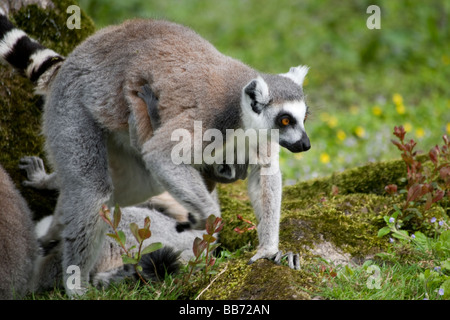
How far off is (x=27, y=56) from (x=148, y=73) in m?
1.35

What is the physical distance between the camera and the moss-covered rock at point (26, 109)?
6.33 meters

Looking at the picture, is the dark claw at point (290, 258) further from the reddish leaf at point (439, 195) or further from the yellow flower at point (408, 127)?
the yellow flower at point (408, 127)

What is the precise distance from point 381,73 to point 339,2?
2725 mm

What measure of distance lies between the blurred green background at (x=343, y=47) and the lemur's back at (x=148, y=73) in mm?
4315

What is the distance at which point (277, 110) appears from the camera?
475 cm

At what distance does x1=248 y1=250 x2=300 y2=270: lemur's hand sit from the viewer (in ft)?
14.6

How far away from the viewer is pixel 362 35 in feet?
42.1

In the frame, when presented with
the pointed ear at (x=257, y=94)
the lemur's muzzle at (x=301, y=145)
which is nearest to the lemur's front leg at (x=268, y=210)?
the lemur's muzzle at (x=301, y=145)

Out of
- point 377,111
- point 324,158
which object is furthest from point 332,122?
point 324,158

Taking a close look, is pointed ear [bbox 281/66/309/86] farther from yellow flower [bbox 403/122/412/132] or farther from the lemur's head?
yellow flower [bbox 403/122/412/132]

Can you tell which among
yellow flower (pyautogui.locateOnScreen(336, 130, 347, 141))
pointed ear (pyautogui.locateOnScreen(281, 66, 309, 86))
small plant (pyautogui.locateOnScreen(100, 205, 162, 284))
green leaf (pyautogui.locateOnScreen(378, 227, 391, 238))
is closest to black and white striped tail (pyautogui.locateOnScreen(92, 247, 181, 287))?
small plant (pyautogui.locateOnScreen(100, 205, 162, 284))

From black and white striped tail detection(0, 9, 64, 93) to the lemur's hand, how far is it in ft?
9.10

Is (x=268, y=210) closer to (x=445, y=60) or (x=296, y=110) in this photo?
(x=296, y=110)
